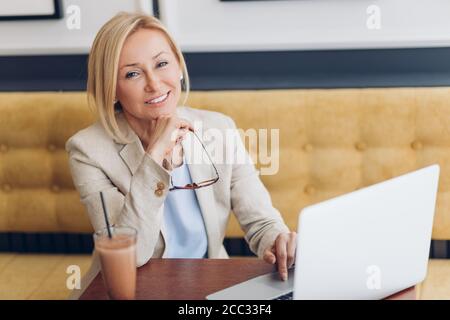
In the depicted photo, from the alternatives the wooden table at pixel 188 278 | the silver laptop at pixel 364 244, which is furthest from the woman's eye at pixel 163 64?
the silver laptop at pixel 364 244

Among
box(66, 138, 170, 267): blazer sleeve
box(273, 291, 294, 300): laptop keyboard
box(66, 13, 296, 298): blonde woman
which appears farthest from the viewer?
box(66, 13, 296, 298): blonde woman

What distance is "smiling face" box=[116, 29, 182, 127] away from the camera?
1317mm

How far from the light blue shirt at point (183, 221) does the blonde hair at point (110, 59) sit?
5.2 inches

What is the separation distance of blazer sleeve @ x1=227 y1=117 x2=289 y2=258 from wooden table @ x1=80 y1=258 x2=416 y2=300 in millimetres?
216

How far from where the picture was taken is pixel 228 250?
1.71m

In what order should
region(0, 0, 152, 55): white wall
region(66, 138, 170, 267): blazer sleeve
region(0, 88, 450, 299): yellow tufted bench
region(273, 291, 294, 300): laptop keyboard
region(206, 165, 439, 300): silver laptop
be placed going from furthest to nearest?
region(0, 0, 152, 55): white wall → region(0, 88, 450, 299): yellow tufted bench → region(66, 138, 170, 267): blazer sleeve → region(273, 291, 294, 300): laptop keyboard → region(206, 165, 439, 300): silver laptop

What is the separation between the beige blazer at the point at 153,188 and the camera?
3.90ft

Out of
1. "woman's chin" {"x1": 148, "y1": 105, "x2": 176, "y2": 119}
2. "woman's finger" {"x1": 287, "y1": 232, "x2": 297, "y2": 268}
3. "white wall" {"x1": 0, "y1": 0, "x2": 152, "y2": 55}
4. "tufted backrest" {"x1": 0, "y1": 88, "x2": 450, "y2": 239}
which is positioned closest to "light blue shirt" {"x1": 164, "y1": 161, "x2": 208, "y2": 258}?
"woman's chin" {"x1": 148, "y1": 105, "x2": 176, "y2": 119}

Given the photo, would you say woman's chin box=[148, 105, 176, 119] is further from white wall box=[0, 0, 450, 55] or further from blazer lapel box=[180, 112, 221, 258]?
white wall box=[0, 0, 450, 55]

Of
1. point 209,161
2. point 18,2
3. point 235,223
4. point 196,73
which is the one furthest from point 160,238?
point 18,2

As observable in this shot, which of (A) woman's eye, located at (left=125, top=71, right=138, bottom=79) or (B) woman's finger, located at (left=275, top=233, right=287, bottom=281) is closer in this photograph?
(B) woman's finger, located at (left=275, top=233, right=287, bottom=281)

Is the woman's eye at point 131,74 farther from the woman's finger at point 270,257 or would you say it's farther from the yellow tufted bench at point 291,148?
the woman's finger at point 270,257

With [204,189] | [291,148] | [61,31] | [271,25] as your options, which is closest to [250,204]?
[204,189]

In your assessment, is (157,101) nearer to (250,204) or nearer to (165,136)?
(165,136)
